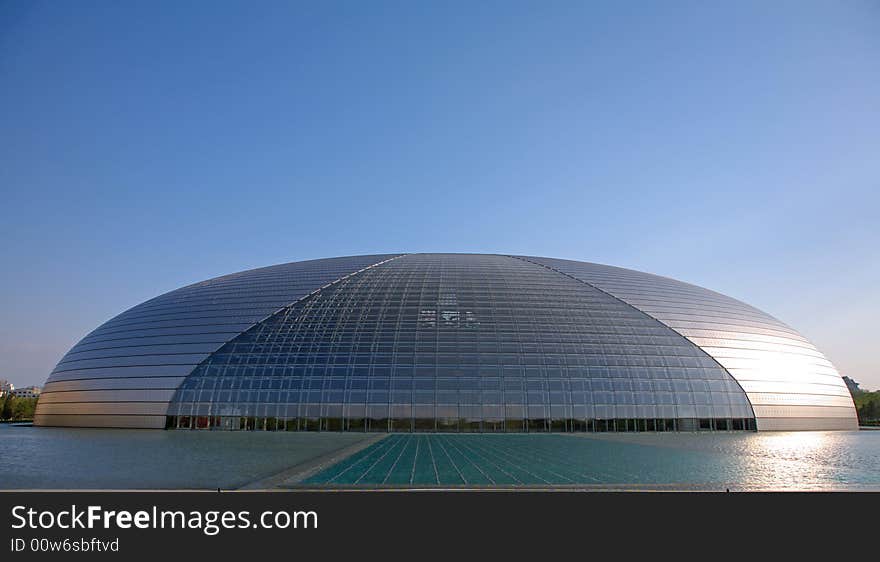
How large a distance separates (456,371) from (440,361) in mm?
1422

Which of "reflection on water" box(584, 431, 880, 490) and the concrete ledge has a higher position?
the concrete ledge

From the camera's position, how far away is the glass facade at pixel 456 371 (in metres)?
41.4

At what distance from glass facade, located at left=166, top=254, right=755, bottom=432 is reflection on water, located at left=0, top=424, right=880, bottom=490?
2574 mm

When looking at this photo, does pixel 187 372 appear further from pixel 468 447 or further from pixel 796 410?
pixel 796 410

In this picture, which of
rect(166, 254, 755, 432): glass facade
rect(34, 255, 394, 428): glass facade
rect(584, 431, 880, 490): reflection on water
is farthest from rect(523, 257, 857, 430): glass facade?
rect(34, 255, 394, 428): glass facade

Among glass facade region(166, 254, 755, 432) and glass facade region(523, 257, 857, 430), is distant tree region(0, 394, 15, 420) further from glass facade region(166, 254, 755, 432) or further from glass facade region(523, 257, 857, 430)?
glass facade region(523, 257, 857, 430)

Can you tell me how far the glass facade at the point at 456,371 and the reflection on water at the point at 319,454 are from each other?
2.57 meters

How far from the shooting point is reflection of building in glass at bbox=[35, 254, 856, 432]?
41875 millimetres

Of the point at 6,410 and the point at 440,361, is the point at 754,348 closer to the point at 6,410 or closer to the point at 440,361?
the point at 440,361

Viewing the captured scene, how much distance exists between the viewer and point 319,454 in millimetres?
27266
